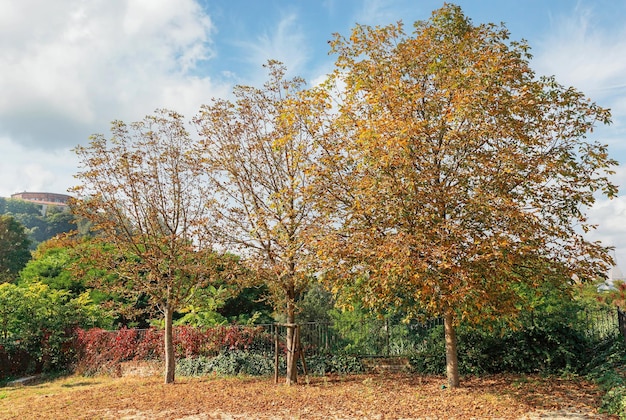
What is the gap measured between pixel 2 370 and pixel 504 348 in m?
16.1

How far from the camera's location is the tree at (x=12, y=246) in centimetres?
3484

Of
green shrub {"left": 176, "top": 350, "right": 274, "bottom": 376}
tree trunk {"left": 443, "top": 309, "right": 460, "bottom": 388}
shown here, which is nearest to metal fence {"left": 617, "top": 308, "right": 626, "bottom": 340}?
tree trunk {"left": 443, "top": 309, "right": 460, "bottom": 388}

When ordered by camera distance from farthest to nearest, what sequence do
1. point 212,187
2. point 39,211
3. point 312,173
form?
1. point 39,211
2. point 212,187
3. point 312,173

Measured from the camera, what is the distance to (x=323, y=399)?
30.3 feet

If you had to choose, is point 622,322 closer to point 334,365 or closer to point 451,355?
point 451,355

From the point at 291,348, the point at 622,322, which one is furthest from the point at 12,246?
the point at 622,322

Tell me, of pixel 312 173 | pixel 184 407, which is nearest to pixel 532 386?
pixel 312 173

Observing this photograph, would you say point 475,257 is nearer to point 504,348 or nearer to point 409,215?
point 409,215

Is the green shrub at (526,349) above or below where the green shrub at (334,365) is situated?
above

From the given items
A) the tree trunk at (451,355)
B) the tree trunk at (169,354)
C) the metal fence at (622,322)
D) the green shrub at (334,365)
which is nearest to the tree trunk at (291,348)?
the green shrub at (334,365)

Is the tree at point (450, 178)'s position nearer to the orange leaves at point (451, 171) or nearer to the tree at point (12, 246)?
the orange leaves at point (451, 171)

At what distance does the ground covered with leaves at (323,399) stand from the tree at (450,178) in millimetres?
1324

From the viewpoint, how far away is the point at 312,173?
31.6 ft

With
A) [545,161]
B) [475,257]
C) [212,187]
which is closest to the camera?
[475,257]
